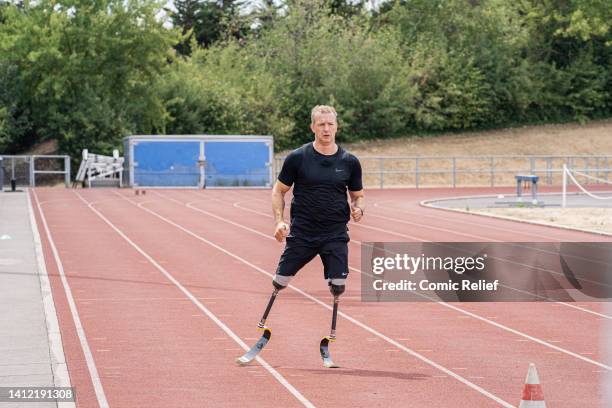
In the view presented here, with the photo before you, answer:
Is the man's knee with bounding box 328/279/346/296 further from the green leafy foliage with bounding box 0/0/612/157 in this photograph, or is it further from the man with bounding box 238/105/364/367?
the green leafy foliage with bounding box 0/0/612/157

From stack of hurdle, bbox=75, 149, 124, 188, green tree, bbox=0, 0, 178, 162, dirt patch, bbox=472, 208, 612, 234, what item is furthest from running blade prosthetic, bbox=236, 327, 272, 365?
green tree, bbox=0, 0, 178, 162

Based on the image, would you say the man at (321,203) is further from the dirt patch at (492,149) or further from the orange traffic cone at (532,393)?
the dirt patch at (492,149)

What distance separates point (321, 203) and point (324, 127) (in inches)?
22.6

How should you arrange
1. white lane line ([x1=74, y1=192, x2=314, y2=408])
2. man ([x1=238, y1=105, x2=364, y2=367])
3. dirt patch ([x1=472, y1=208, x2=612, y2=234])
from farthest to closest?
dirt patch ([x1=472, y1=208, x2=612, y2=234]), man ([x1=238, y1=105, x2=364, y2=367]), white lane line ([x1=74, y1=192, x2=314, y2=408])

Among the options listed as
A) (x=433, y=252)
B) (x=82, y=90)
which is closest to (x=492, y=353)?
(x=433, y=252)

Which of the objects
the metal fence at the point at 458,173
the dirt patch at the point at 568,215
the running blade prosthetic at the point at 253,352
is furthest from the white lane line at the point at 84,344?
the metal fence at the point at 458,173

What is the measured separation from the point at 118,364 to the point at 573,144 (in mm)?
62049

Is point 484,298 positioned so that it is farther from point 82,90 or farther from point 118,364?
point 82,90

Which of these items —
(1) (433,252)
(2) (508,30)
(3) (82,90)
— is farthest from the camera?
(2) (508,30)

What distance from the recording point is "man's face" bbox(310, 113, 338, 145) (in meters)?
8.51

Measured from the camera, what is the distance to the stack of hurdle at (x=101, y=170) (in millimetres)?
49500

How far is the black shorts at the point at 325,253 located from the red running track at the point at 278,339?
75 cm

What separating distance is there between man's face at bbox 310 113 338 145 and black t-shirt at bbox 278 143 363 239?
0.13 m

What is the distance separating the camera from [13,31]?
60375mm
